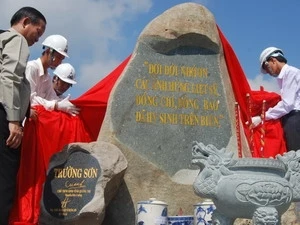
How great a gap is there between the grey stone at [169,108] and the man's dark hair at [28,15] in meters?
1.56

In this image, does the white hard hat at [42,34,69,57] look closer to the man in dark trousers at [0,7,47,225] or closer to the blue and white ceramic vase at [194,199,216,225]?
the man in dark trousers at [0,7,47,225]

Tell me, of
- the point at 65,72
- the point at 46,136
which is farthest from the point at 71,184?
the point at 65,72

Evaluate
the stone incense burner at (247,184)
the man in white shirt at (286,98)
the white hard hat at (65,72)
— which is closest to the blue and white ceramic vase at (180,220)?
the stone incense burner at (247,184)

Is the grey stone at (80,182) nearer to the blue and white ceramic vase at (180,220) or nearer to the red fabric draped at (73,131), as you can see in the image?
the red fabric draped at (73,131)

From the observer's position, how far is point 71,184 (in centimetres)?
560

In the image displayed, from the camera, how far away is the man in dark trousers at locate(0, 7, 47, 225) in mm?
4453

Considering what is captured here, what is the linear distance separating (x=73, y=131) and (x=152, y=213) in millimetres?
1687

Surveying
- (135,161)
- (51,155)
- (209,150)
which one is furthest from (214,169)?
(51,155)

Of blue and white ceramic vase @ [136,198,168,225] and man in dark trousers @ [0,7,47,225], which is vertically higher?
man in dark trousers @ [0,7,47,225]

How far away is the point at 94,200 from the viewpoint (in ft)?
17.5

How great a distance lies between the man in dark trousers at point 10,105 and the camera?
4.45m

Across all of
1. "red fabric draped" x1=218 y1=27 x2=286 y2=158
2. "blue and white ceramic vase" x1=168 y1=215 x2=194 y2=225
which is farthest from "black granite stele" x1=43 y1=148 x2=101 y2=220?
"red fabric draped" x1=218 y1=27 x2=286 y2=158

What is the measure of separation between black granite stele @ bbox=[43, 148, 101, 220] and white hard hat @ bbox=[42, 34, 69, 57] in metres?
1.46

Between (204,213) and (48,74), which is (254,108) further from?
(48,74)
